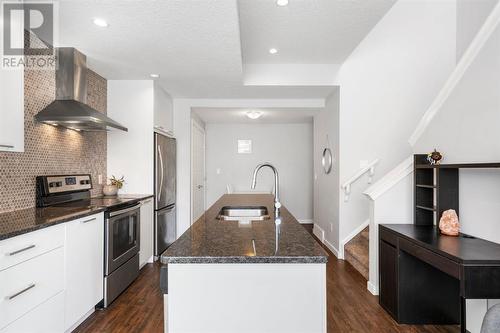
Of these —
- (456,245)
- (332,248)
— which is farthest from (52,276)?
(332,248)

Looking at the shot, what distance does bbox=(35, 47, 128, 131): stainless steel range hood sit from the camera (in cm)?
244

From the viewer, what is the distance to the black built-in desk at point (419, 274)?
1.88 metres

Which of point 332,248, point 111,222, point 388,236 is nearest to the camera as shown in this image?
point 388,236

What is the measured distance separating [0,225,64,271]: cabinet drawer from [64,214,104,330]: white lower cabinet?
0.12m

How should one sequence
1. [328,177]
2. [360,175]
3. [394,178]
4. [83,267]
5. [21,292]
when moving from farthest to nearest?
1. [328,177]
2. [360,175]
3. [394,178]
4. [83,267]
5. [21,292]

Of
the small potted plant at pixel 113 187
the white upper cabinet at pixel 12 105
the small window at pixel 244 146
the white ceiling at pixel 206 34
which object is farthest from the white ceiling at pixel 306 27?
the small window at pixel 244 146

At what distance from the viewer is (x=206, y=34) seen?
2.35m

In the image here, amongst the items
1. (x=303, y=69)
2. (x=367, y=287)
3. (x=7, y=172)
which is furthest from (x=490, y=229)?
(x=7, y=172)

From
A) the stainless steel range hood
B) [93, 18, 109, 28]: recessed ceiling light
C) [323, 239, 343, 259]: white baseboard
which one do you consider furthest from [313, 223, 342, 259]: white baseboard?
[93, 18, 109, 28]: recessed ceiling light

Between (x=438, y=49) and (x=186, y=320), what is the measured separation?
4.36m

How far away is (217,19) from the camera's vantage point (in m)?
2.12

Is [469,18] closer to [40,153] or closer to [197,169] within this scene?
[40,153]

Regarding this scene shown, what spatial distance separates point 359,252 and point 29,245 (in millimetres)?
3276

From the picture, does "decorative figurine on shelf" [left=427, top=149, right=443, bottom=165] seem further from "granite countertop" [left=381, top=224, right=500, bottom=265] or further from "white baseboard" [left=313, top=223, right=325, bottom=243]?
"white baseboard" [left=313, top=223, right=325, bottom=243]
